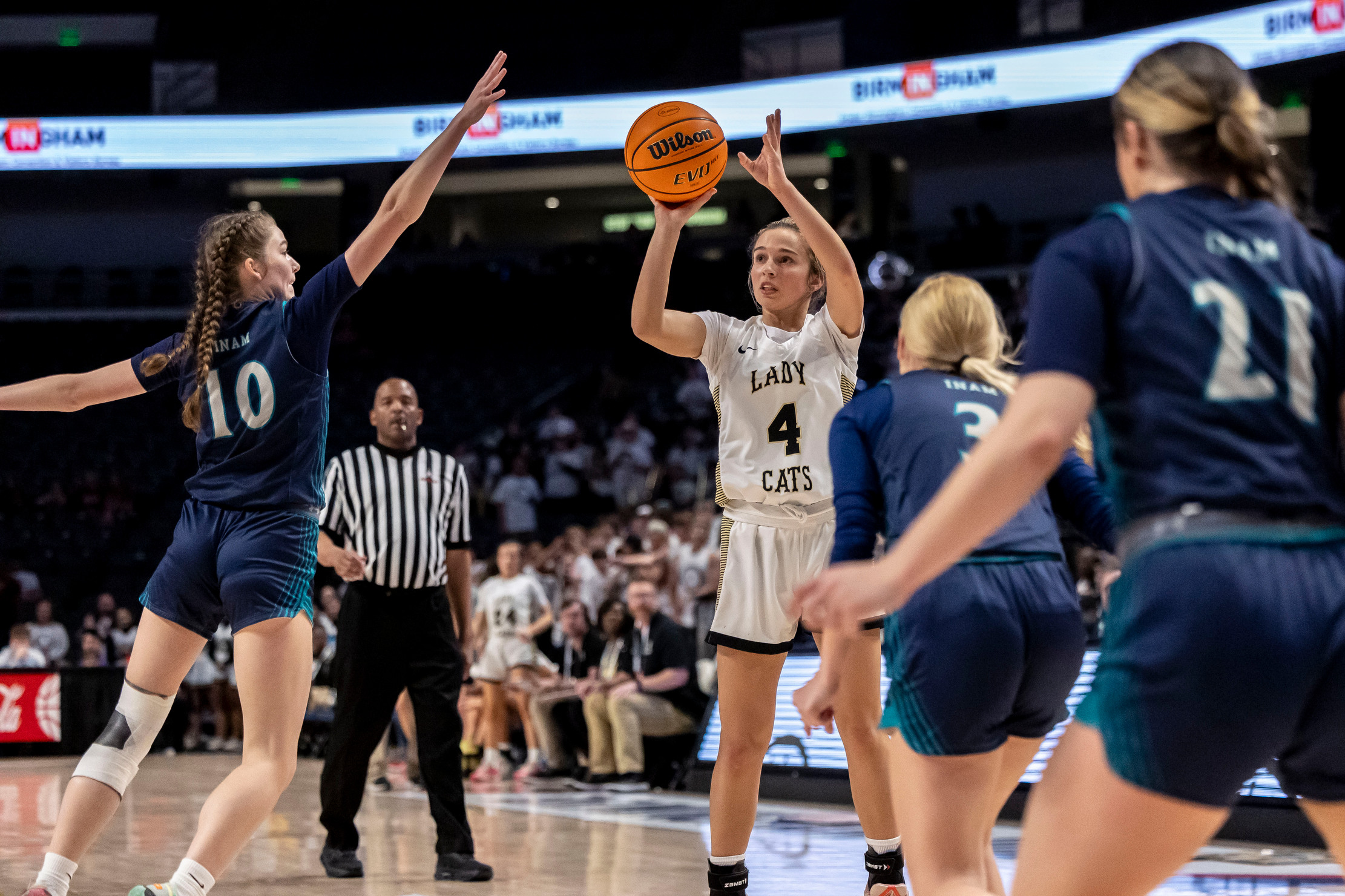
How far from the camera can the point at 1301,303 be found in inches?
78.3

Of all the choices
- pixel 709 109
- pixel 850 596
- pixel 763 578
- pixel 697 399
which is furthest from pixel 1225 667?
pixel 709 109

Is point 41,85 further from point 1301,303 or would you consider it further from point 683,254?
point 1301,303

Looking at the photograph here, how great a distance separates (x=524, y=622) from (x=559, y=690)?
2.56ft

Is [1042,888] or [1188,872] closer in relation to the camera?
[1042,888]

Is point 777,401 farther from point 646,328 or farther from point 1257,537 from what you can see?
point 1257,537

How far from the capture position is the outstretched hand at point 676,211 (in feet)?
14.5

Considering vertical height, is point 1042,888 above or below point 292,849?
above

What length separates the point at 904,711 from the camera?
2.91m

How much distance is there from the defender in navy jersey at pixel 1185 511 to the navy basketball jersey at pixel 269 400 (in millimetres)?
2420

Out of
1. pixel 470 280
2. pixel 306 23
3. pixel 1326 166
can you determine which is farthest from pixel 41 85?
pixel 1326 166

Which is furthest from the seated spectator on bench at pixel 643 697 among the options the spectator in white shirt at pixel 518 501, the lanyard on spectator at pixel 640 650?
the spectator in white shirt at pixel 518 501

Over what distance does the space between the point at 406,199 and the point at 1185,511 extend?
2662mm

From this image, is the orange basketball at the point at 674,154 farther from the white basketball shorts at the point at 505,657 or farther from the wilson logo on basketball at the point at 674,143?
the white basketball shorts at the point at 505,657

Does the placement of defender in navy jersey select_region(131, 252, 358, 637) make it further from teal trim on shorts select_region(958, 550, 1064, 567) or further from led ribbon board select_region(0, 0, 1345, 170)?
led ribbon board select_region(0, 0, 1345, 170)
